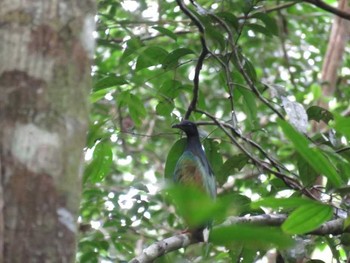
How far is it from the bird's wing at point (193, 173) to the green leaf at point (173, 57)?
1.87 feet

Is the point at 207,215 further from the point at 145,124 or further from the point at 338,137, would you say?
the point at 145,124

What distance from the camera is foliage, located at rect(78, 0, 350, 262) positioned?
2131 mm

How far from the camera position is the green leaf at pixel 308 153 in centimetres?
187

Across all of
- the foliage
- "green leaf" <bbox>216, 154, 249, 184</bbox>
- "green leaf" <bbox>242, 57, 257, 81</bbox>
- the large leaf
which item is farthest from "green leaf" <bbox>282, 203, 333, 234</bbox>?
"green leaf" <bbox>242, 57, 257, 81</bbox>

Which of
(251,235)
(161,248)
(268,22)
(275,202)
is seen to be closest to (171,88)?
(268,22)

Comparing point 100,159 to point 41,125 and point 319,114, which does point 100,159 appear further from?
point 41,125

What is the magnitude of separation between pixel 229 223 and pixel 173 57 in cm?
110

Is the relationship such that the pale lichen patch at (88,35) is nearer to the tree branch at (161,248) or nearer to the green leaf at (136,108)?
the tree branch at (161,248)

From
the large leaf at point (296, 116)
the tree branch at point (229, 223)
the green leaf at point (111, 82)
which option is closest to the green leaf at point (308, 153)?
the tree branch at point (229, 223)

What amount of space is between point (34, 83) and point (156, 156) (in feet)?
19.8

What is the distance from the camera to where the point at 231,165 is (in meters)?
3.90

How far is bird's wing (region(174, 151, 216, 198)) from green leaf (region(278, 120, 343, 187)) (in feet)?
6.51

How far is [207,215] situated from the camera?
1.22 metres

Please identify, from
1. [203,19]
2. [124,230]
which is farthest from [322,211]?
[124,230]
